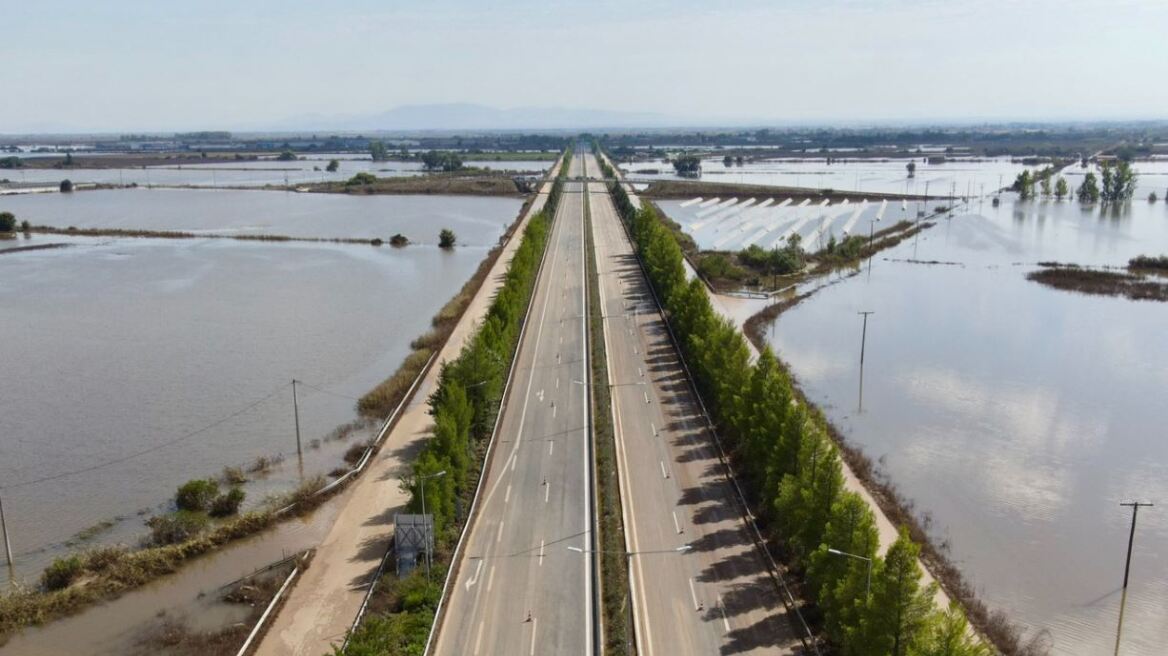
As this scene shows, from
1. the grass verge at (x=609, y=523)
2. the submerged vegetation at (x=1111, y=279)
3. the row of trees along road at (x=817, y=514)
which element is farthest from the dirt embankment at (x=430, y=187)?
the row of trees along road at (x=817, y=514)

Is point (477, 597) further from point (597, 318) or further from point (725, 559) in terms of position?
point (597, 318)

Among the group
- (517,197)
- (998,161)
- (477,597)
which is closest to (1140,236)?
(517,197)

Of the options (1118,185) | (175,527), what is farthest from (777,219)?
(175,527)

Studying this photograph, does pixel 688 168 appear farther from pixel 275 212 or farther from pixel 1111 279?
pixel 1111 279

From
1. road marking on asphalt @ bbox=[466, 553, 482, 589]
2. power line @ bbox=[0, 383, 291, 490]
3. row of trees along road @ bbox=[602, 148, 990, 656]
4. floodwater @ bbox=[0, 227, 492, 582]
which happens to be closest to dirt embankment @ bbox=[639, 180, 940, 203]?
floodwater @ bbox=[0, 227, 492, 582]

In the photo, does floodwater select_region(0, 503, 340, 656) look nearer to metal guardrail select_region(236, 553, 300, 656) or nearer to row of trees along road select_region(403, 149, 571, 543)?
metal guardrail select_region(236, 553, 300, 656)
